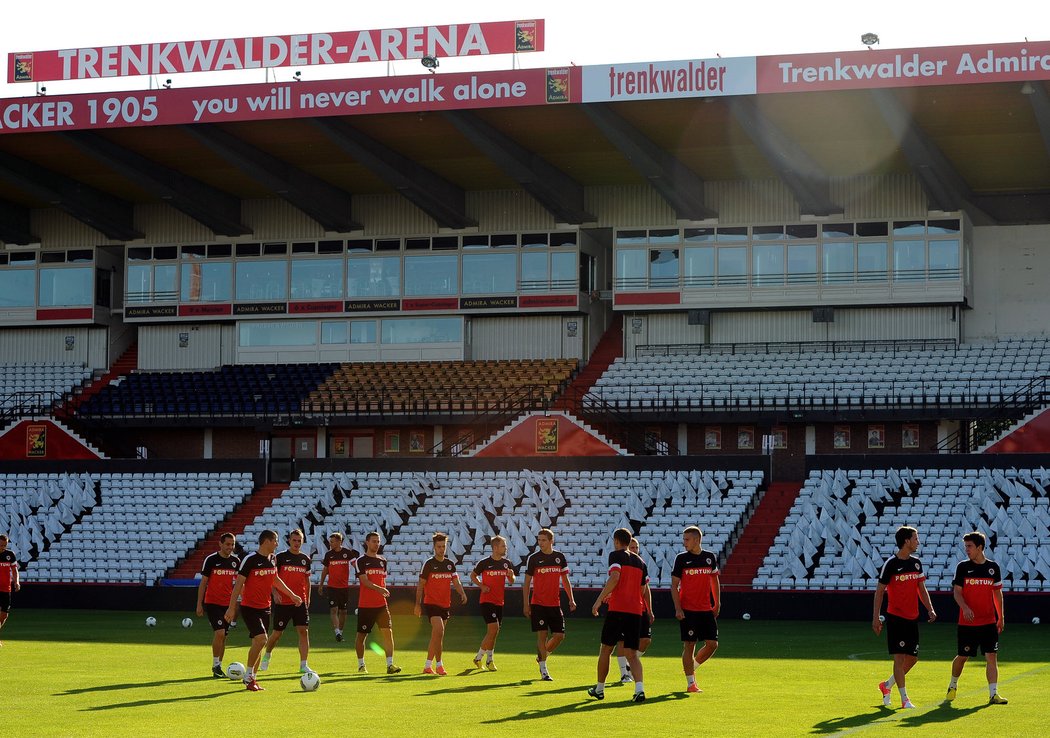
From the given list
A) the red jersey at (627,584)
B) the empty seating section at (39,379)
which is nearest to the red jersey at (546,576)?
the red jersey at (627,584)

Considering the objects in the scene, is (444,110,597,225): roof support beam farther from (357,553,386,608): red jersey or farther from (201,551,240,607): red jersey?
(201,551,240,607): red jersey

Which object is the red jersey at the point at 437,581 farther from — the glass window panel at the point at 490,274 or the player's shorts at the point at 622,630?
the glass window panel at the point at 490,274

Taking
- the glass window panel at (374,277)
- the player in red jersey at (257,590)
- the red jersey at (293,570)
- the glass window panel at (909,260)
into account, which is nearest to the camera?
the player in red jersey at (257,590)

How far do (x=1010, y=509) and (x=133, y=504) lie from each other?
75.5 feet

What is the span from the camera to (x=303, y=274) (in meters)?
50.7

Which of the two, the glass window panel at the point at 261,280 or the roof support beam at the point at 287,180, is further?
the glass window panel at the point at 261,280

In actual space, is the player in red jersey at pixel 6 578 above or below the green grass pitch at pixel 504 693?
above

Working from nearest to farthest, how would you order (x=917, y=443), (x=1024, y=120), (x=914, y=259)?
(x=1024, y=120) < (x=917, y=443) < (x=914, y=259)

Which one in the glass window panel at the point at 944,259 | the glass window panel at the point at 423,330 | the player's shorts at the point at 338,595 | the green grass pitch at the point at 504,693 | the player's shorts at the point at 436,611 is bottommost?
the green grass pitch at the point at 504,693

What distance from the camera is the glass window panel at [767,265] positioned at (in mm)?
46781

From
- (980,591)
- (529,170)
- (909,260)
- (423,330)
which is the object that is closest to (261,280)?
(423,330)

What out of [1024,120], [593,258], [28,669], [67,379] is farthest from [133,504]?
[1024,120]

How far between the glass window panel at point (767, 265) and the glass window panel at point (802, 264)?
253 millimetres

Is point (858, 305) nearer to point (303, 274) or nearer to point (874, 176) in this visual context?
point (874, 176)
